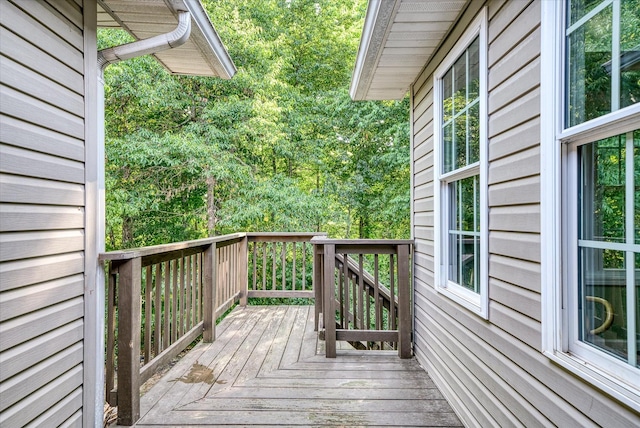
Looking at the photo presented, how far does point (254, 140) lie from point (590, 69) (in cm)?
675

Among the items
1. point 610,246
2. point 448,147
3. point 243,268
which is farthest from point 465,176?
point 243,268

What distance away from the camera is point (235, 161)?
299 inches

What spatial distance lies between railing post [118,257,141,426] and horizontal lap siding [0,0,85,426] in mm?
254

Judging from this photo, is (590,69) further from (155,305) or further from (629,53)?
(155,305)

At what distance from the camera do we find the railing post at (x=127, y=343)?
2225mm

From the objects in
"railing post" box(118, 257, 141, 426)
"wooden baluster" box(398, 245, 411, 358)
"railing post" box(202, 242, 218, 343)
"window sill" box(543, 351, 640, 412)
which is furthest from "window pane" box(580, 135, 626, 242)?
"railing post" box(202, 242, 218, 343)

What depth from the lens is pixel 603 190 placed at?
1229 mm

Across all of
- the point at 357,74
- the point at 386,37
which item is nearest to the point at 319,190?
the point at 357,74

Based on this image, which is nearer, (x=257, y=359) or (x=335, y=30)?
(x=257, y=359)

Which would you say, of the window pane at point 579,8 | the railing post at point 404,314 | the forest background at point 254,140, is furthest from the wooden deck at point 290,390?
the forest background at point 254,140

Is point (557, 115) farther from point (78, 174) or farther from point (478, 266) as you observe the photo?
point (78, 174)

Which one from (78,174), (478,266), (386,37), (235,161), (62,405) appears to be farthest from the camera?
(235,161)

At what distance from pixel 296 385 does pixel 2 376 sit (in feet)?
5.88

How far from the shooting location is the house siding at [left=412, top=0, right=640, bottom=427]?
1.40 meters
